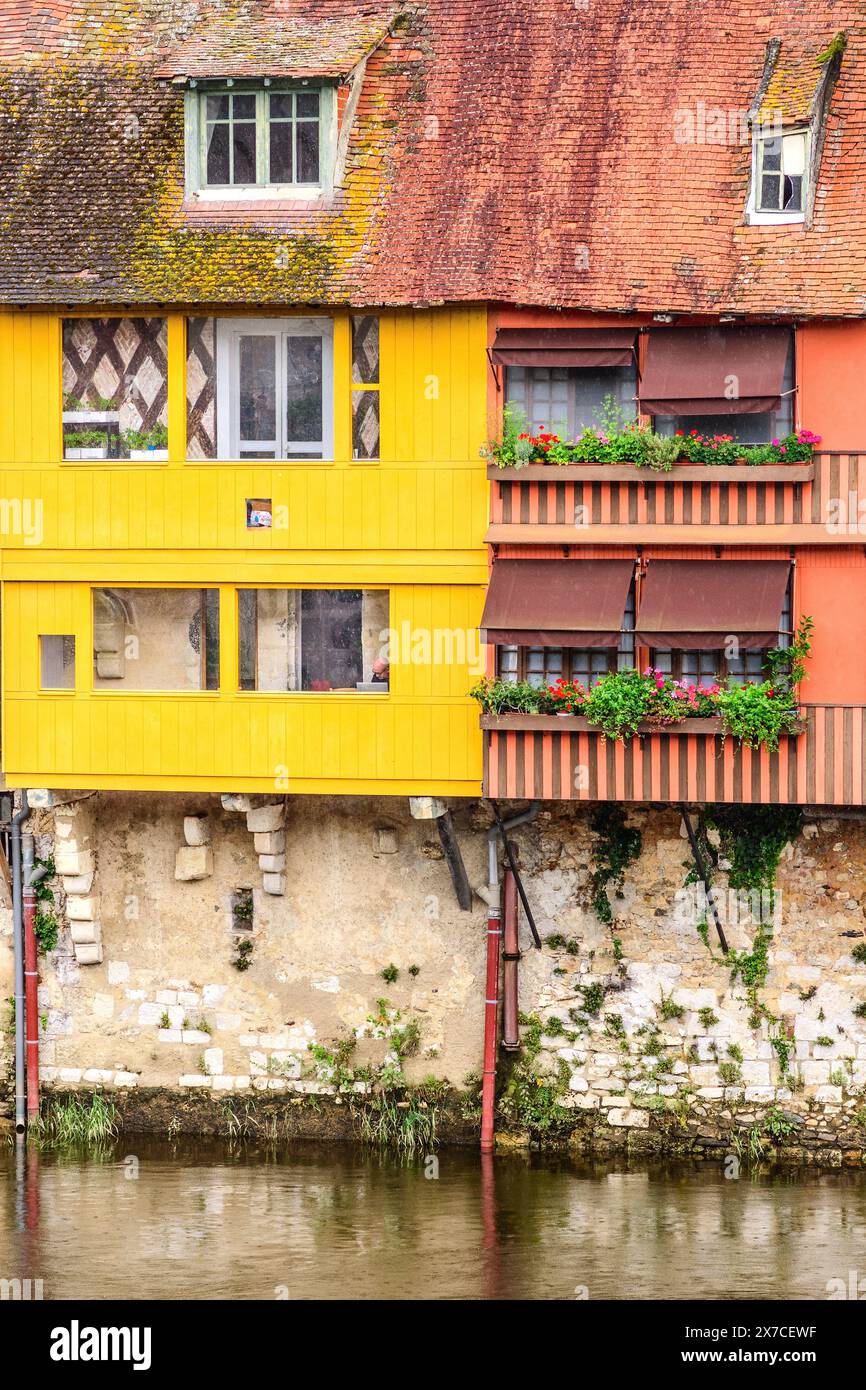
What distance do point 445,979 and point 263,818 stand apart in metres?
2.65

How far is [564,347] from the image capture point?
2284cm

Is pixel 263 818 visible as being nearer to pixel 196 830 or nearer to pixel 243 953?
pixel 196 830

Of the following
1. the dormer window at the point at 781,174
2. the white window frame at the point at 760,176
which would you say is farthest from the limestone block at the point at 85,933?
the dormer window at the point at 781,174

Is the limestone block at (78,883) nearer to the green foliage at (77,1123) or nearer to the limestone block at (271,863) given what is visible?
the limestone block at (271,863)

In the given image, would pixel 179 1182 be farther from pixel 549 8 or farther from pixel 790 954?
pixel 549 8

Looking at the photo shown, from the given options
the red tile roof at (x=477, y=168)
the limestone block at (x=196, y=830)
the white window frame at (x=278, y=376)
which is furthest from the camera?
the limestone block at (x=196, y=830)

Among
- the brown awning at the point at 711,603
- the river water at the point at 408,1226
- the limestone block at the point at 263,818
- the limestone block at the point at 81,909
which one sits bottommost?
the river water at the point at 408,1226

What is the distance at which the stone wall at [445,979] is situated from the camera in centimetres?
2375

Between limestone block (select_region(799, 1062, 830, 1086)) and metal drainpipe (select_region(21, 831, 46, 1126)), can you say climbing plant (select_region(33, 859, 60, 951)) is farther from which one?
limestone block (select_region(799, 1062, 830, 1086))

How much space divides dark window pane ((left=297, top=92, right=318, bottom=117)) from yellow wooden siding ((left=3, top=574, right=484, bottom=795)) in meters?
5.10

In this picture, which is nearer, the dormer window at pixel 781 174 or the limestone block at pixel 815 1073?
the dormer window at pixel 781 174

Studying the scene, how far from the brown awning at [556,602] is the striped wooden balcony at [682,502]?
299 millimetres

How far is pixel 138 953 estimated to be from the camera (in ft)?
82.0

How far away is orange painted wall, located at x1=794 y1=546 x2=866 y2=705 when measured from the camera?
2262 centimetres
